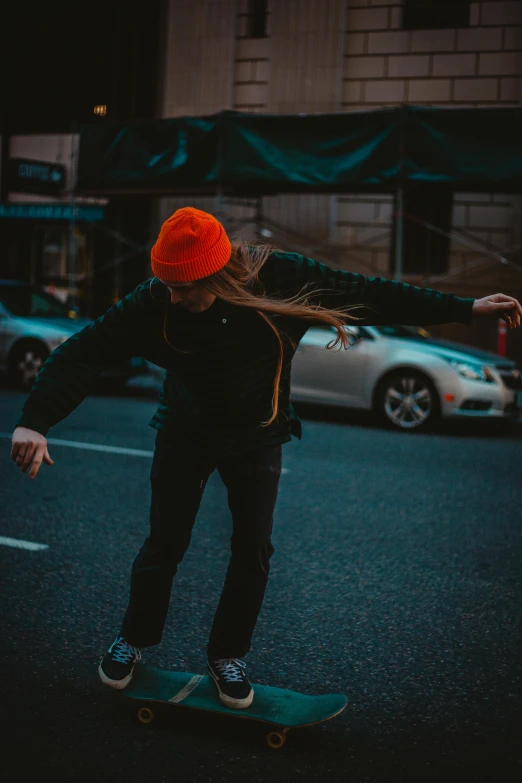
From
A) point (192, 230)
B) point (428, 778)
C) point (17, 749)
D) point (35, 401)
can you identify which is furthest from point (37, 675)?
point (192, 230)

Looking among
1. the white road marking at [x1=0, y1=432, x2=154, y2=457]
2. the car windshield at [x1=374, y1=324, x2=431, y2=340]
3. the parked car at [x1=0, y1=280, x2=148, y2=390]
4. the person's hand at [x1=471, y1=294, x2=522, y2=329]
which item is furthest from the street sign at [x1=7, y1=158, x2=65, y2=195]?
the person's hand at [x1=471, y1=294, x2=522, y2=329]

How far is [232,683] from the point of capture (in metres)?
3.29

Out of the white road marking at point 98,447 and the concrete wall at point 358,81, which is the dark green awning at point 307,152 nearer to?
the concrete wall at point 358,81

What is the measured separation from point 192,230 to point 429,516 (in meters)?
4.17

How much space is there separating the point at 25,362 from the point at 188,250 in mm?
11040

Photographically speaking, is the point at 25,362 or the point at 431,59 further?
the point at 431,59

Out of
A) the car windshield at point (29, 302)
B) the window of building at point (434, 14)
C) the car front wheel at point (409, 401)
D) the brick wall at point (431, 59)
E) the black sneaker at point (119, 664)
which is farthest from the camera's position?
the window of building at point (434, 14)

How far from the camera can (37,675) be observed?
3.69m

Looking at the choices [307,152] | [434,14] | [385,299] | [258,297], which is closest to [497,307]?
[385,299]

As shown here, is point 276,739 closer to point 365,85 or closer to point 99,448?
point 99,448

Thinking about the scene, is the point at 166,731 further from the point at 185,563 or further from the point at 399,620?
the point at 185,563

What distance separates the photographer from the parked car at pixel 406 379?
1086cm

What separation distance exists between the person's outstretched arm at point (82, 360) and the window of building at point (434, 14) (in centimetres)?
1629

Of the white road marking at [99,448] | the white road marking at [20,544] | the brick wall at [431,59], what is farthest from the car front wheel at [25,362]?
the brick wall at [431,59]
